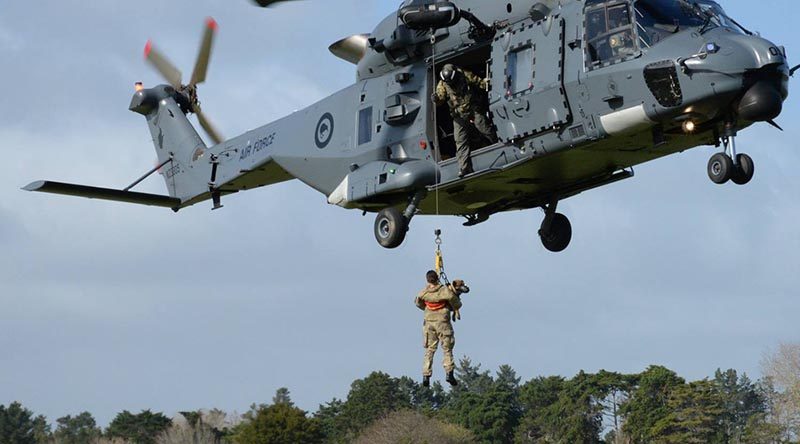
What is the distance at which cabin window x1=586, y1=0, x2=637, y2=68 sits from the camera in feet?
57.4

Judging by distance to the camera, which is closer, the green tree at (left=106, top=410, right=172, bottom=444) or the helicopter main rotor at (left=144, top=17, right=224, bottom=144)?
the helicopter main rotor at (left=144, top=17, right=224, bottom=144)

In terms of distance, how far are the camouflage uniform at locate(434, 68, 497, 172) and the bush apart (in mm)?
45276

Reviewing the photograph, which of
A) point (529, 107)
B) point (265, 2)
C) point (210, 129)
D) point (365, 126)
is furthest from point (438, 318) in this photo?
point (210, 129)

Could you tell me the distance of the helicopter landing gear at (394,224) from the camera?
1928cm

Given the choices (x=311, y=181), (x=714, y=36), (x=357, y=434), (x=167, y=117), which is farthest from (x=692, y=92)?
(x=357, y=434)

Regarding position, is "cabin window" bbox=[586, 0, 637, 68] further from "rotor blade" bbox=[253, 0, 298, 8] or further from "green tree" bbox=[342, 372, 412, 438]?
"green tree" bbox=[342, 372, 412, 438]

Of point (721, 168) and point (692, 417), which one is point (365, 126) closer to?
point (721, 168)

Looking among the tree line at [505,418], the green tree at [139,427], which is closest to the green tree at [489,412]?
the tree line at [505,418]

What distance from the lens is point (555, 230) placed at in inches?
821

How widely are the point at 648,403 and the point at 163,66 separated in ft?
170

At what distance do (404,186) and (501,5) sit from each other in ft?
8.69

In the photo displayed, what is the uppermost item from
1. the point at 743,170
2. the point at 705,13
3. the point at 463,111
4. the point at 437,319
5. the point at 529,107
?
the point at 705,13

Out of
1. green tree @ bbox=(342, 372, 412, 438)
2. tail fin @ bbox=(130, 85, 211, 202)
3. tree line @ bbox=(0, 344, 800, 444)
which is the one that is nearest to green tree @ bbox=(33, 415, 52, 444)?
tree line @ bbox=(0, 344, 800, 444)

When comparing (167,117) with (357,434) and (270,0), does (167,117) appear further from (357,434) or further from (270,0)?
(357,434)
